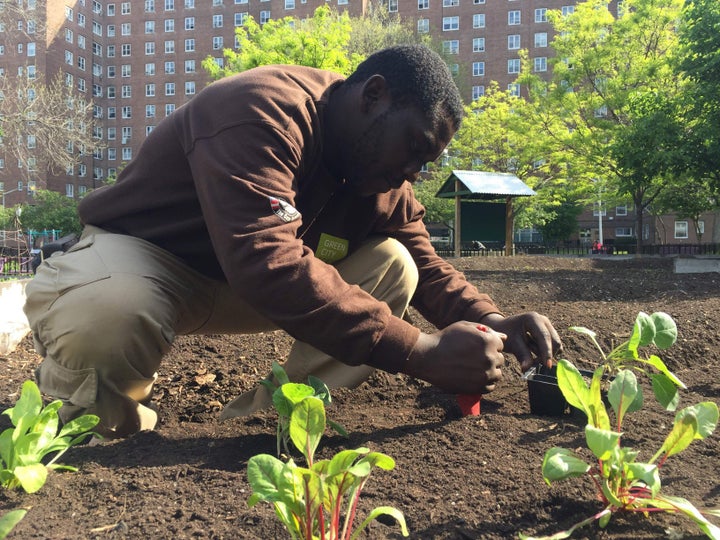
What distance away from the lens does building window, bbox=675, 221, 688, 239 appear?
44344 millimetres

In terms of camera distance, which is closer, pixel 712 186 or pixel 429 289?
pixel 429 289

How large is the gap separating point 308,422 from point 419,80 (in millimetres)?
1116

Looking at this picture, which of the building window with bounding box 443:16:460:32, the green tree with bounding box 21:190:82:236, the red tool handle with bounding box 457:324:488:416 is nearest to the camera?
the red tool handle with bounding box 457:324:488:416

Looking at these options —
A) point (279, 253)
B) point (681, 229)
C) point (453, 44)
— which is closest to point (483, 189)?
point (279, 253)

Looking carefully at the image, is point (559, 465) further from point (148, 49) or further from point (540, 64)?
point (148, 49)

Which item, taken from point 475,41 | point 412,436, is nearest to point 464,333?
point 412,436

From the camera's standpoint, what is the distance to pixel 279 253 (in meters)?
1.59

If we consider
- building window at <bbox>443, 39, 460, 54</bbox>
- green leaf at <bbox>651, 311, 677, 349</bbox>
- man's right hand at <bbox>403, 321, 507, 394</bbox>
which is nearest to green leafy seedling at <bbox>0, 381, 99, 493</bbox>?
man's right hand at <bbox>403, 321, 507, 394</bbox>

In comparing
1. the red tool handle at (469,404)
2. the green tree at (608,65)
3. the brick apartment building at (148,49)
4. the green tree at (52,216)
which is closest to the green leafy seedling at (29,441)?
the red tool handle at (469,404)

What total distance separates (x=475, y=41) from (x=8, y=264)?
43.8 m

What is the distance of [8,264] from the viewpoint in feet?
49.2

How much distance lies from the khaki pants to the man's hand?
0.49 meters

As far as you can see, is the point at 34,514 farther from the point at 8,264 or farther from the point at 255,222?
the point at 8,264

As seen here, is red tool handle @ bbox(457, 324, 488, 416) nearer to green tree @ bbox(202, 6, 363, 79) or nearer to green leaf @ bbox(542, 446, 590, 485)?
green leaf @ bbox(542, 446, 590, 485)
